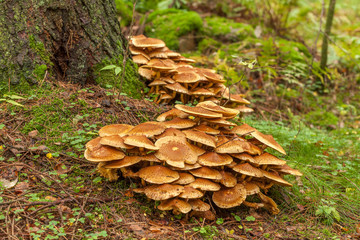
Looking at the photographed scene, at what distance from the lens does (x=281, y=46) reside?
30.7 ft

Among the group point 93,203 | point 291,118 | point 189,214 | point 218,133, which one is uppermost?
point 218,133

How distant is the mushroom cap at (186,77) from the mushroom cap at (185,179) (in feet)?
5.94

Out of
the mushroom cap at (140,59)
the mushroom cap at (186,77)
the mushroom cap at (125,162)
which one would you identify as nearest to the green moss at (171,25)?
the mushroom cap at (140,59)

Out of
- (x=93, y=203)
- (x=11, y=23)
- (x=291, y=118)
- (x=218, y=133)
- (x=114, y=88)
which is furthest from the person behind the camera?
(x=291, y=118)

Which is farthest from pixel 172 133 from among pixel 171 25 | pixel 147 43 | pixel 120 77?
pixel 171 25

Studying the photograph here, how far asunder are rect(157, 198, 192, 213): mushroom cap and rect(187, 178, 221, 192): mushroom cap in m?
0.22

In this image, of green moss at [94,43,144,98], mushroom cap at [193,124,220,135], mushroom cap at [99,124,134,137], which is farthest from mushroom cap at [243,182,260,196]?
green moss at [94,43,144,98]

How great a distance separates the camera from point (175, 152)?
11.2 ft

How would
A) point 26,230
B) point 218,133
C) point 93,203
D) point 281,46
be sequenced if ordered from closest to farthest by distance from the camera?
point 26,230 < point 93,203 < point 218,133 < point 281,46

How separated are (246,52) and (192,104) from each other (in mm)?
4222

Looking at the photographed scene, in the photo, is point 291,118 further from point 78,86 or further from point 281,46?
point 78,86

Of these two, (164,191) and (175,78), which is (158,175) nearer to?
(164,191)

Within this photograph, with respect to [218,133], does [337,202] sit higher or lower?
lower

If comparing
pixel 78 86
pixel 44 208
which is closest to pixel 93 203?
pixel 44 208
